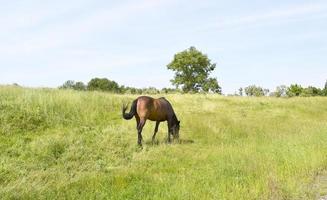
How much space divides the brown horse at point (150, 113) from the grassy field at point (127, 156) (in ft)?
2.09

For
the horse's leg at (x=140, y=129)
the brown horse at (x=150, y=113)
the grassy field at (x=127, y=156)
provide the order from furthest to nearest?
the brown horse at (x=150, y=113) < the horse's leg at (x=140, y=129) < the grassy field at (x=127, y=156)

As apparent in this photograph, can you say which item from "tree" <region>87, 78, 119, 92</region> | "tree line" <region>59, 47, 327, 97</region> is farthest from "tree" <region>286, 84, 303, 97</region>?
"tree" <region>87, 78, 119, 92</region>

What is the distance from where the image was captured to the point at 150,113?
14.7 m

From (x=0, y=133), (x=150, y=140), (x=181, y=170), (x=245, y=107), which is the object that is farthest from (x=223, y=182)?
(x=245, y=107)

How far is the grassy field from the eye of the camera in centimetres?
769

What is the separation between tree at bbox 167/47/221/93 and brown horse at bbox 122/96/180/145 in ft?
163

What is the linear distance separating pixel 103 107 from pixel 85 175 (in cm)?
1034

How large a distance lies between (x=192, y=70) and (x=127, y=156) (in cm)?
5548

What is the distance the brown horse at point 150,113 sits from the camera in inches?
561

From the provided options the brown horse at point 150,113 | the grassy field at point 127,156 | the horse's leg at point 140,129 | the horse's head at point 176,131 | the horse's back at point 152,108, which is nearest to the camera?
the grassy field at point 127,156

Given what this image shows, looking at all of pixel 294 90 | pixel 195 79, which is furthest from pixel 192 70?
pixel 294 90

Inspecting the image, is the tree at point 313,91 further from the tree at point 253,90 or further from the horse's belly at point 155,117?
the horse's belly at point 155,117

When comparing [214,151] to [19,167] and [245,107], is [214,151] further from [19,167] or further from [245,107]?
[245,107]

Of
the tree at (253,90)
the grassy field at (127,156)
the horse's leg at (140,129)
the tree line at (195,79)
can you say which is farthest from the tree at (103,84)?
the horse's leg at (140,129)
